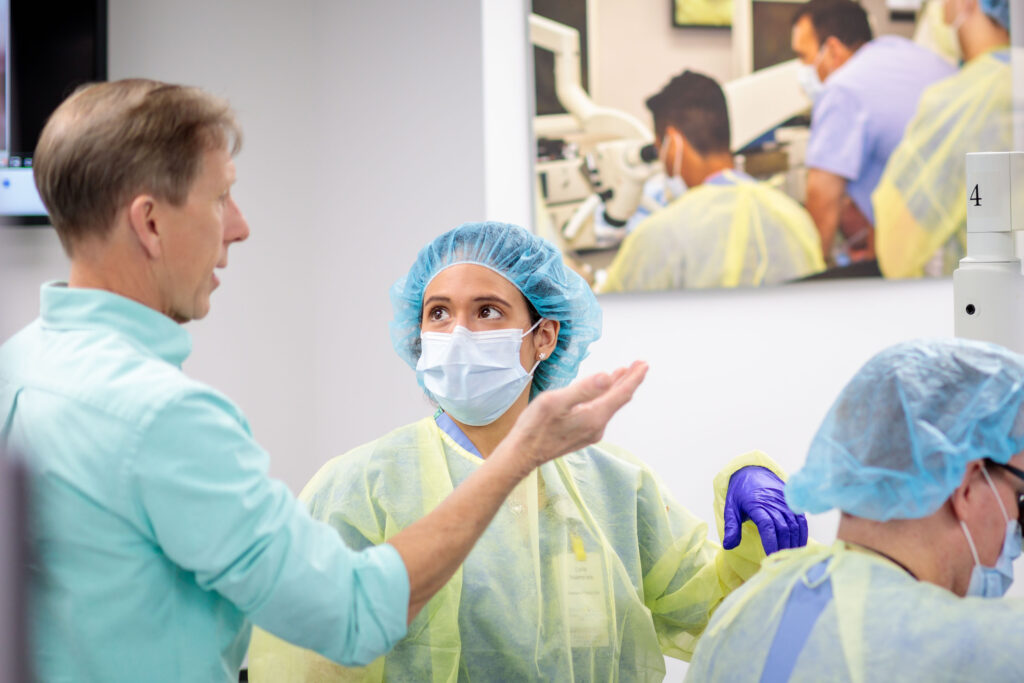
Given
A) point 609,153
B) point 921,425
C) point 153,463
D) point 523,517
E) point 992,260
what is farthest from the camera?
point 609,153

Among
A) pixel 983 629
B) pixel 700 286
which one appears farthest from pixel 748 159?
pixel 983 629

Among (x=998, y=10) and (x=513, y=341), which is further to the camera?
(x=998, y=10)

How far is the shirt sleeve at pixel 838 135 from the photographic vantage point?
2695 millimetres

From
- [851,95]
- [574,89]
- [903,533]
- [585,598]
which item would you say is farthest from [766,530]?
[851,95]

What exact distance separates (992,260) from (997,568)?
0.52 metres

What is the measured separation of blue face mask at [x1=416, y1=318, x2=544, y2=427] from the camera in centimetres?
160

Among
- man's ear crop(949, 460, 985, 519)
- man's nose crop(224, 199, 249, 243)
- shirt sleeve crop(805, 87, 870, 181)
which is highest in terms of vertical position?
shirt sleeve crop(805, 87, 870, 181)

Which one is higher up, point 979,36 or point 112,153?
point 979,36

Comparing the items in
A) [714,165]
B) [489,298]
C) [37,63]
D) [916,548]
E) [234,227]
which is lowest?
[916,548]

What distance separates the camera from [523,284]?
1.68 m

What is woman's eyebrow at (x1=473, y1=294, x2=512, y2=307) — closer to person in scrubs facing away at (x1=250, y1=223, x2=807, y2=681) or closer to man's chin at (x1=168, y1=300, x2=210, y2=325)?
person in scrubs facing away at (x1=250, y1=223, x2=807, y2=681)

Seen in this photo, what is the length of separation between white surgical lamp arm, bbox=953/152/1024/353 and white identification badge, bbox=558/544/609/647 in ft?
2.31

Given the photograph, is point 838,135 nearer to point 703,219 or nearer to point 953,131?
point 953,131

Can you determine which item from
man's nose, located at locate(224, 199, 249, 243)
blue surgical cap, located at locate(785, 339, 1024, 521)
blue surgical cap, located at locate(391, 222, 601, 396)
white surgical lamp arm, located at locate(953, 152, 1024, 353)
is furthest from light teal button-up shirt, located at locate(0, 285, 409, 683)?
white surgical lamp arm, located at locate(953, 152, 1024, 353)
